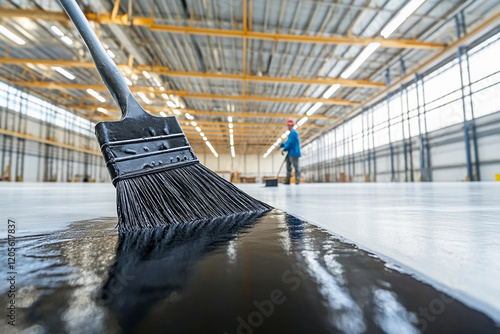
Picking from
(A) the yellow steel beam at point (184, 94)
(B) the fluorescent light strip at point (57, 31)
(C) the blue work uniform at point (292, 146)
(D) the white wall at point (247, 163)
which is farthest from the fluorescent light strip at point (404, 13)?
(D) the white wall at point (247, 163)

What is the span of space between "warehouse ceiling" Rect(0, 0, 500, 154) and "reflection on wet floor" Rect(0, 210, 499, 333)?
299 inches

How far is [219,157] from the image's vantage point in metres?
30.6

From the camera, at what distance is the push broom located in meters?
0.94

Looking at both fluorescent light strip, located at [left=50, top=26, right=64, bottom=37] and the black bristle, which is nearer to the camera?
the black bristle

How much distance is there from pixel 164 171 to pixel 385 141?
1555cm

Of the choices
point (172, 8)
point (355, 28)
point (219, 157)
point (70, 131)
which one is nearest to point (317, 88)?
point (355, 28)

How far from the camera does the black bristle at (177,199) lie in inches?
34.9

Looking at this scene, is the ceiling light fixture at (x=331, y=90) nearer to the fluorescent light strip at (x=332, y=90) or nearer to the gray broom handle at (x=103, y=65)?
the fluorescent light strip at (x=332, y=90)

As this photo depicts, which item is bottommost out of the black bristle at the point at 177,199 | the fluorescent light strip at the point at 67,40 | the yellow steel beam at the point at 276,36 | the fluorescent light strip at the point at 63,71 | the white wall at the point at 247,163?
the black bristle at the point at 177,199

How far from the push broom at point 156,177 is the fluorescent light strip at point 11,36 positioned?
1031 centimetres

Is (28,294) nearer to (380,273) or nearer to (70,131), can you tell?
(380,273)

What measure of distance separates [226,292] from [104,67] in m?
1.48

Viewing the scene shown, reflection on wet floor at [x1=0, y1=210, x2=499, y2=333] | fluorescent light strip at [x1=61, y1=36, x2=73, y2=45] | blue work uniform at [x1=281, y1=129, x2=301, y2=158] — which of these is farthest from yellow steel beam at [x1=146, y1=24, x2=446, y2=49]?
reflection on wet floor at [x1=0, y1=210, x2=499, y2=333]

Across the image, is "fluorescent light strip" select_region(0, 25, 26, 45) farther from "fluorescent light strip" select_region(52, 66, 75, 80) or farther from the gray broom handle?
the gray broom handle
